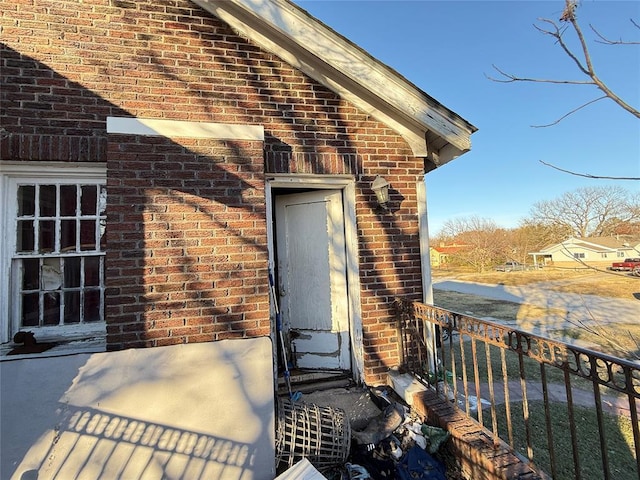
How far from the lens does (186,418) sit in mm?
2715

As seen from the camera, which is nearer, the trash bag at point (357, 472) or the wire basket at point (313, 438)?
the trash bag at point (357, 472)

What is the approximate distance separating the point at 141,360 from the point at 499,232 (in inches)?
1696

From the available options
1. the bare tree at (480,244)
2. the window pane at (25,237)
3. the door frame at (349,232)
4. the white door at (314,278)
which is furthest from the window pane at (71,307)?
the bare tree at (480,244)

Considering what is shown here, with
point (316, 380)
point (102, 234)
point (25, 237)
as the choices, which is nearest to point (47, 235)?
point (25, 237)

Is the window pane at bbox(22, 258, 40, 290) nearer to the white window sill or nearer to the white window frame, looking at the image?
the white window frame

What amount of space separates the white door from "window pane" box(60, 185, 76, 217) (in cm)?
225

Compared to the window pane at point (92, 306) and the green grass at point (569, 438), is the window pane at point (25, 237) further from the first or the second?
the green grass at point (569, 438)

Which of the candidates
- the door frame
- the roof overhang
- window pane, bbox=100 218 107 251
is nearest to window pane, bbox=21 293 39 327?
window pane, bbox=100 218 107 251

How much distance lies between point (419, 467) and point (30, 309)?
384cm

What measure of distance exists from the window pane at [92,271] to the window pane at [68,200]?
0.49m

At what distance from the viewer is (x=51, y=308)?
320 cm

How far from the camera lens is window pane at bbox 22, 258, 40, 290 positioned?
315 cm

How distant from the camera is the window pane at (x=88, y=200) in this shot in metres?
3.29

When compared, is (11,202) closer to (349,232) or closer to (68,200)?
(68,200)
